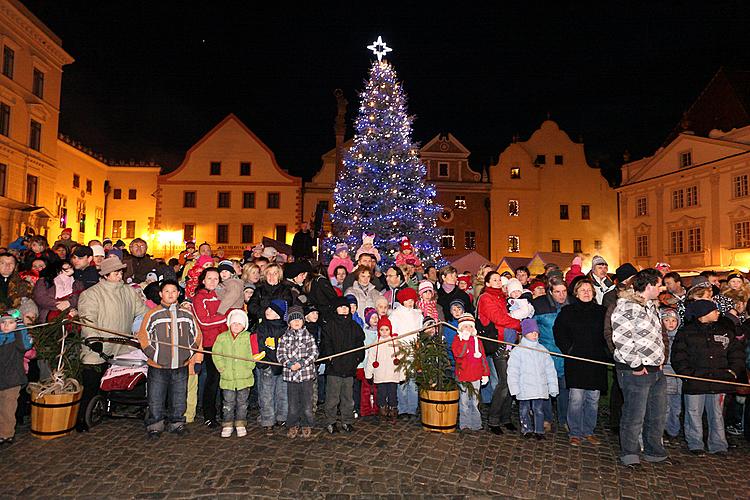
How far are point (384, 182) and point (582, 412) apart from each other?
1349 cm

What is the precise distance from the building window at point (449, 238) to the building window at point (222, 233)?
15.8 meters

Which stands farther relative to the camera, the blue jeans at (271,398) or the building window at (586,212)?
the building window at (586,212)

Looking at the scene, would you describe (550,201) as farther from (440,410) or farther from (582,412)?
(440,410)

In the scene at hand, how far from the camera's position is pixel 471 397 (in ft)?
23.8

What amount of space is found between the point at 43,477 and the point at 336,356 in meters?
3.50

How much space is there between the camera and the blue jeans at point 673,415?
7.25 meters

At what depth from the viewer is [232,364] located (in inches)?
276

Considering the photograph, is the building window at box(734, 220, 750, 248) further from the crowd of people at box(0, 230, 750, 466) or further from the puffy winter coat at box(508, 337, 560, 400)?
the puffy winter coat at box(508, 337, 560, 400)

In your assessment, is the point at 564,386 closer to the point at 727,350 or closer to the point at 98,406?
the point at 727,350

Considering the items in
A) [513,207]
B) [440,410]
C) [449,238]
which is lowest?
[440,410]

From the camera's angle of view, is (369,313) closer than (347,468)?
No

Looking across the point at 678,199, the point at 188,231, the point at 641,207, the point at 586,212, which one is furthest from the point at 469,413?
the point at 641,207

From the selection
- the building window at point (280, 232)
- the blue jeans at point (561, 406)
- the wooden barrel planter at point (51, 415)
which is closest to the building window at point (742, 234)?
the building window at point (280, 232)

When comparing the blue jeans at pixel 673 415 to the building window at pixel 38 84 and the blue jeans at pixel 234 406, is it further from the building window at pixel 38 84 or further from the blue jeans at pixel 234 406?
the building window at pixel 38 84
